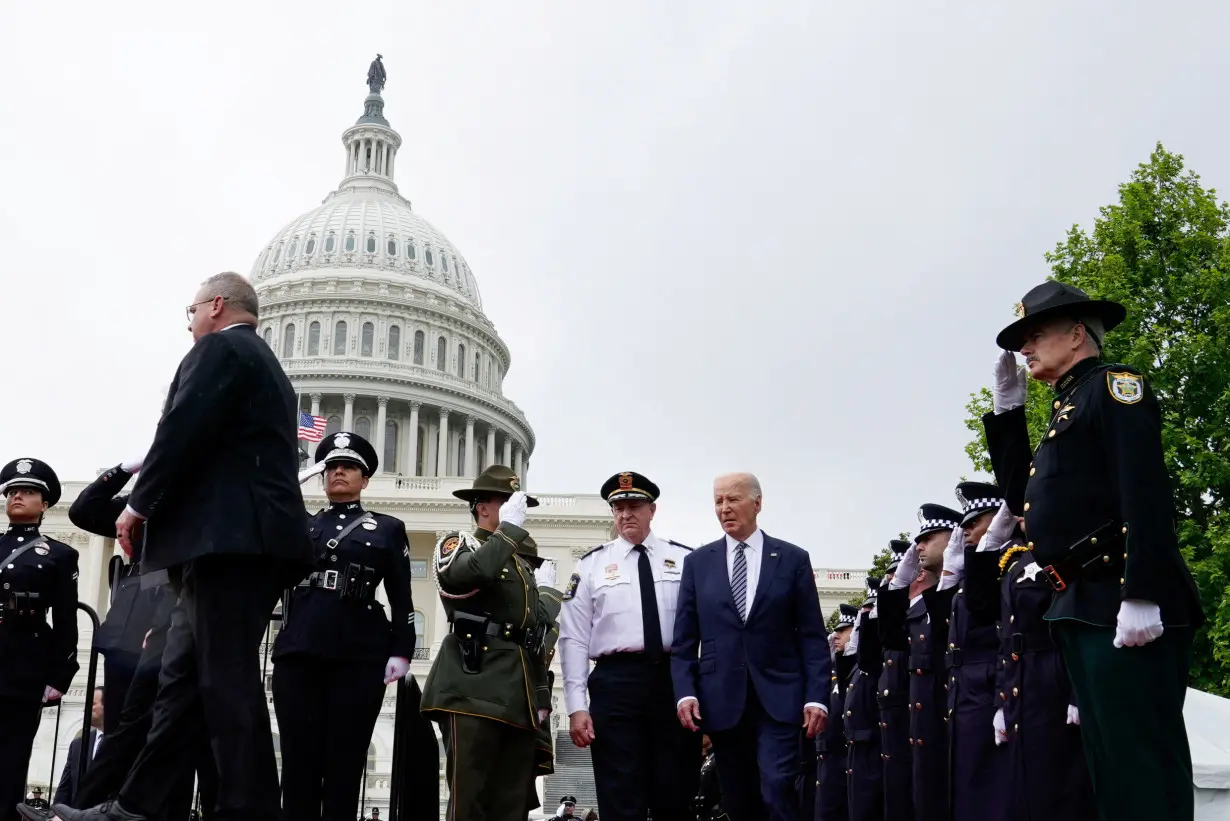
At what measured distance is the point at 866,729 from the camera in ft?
36.0

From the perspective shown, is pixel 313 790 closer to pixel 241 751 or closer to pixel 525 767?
pixel 525 767

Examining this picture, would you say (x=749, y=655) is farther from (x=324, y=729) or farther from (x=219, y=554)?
(x=219, y=554)

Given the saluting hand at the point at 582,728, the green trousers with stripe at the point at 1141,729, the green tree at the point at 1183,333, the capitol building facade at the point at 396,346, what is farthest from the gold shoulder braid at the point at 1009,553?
the capitol building facade at the point at 396,346

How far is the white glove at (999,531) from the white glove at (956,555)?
28.3 inches

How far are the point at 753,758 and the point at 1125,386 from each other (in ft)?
12.0

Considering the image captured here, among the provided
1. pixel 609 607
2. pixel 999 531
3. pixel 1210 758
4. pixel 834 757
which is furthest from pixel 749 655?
pixel 1210 758

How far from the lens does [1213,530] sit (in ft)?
76.1

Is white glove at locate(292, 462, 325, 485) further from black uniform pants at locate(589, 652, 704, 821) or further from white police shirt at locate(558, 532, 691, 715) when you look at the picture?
black uniform pants at locate(589, 652, 704, 821)

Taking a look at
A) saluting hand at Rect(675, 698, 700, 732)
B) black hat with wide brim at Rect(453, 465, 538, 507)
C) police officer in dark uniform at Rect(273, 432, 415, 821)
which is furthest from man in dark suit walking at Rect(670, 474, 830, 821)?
police officer in dark uniform at Rect(273, 432, 415, 821)

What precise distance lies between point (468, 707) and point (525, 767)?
0.62m

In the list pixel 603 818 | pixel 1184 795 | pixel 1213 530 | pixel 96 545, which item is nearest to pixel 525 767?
pixel 603 818

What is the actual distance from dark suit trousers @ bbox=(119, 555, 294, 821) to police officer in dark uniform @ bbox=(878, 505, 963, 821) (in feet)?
15.3

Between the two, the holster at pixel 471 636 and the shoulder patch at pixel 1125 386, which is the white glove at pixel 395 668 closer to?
the holster at pixel 471 636

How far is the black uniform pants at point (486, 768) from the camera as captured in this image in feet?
26.7
